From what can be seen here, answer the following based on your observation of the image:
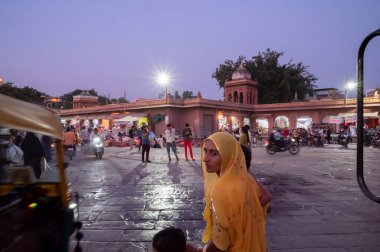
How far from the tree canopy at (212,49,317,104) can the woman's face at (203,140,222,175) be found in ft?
145

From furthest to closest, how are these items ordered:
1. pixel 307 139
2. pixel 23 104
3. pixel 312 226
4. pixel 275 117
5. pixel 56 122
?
pixel 275 117, pixel 307 139, pixel 312 226, pixel 56 122, pixel 23 104

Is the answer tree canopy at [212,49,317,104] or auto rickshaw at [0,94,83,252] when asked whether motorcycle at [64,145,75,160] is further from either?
tree canopy at [212,49,317,104]

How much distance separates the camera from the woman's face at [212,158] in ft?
7.10

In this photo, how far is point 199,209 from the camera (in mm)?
5934

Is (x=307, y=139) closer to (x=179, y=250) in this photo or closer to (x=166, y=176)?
(x=166, y=176)

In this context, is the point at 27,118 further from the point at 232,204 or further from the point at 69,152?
the point at 69,152

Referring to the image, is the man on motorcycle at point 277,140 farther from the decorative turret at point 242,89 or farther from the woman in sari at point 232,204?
the decorative turret at point 242,89

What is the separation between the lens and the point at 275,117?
38.0 meters

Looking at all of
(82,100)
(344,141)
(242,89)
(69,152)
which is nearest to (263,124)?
(242,89)

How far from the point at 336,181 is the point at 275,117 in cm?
2977

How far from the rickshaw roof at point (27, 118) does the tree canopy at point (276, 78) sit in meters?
43.3

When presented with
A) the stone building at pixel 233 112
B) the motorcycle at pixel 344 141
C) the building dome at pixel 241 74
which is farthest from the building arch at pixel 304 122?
the motorcycle at pixel 344 141

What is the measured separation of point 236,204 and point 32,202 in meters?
2.08

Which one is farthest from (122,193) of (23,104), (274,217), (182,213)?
(23,104)
